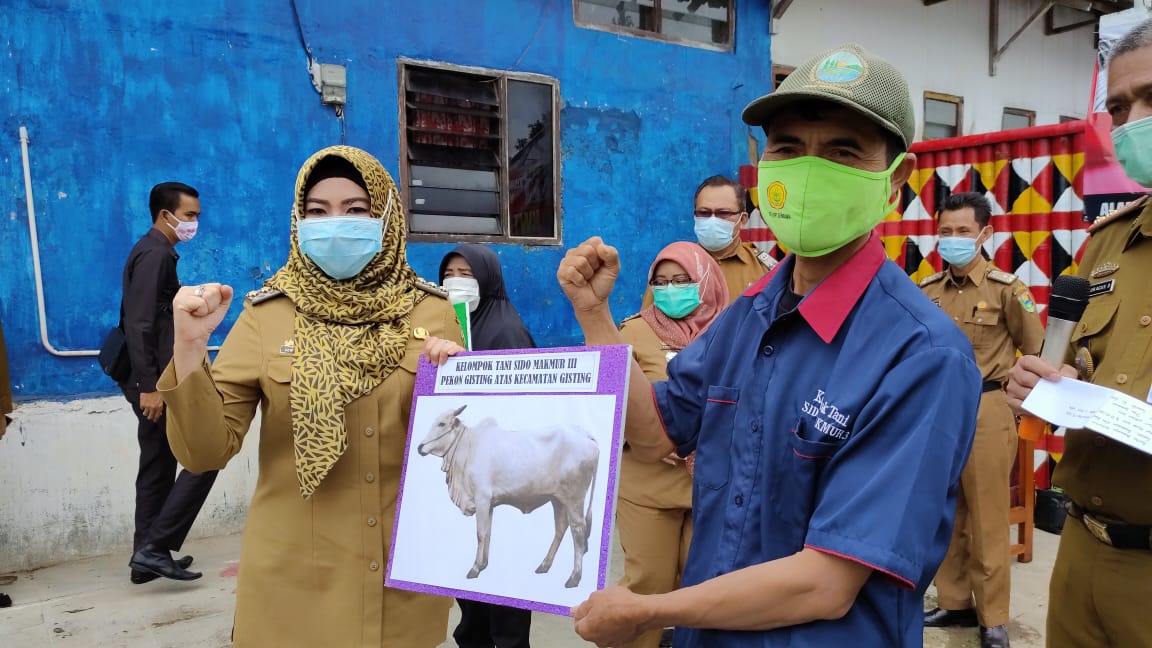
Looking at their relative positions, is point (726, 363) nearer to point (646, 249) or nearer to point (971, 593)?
point (971, 593)

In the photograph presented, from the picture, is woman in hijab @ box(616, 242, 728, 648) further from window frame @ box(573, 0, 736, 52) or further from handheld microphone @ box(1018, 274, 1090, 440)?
window frame @ box(573, 0, 736, 52)

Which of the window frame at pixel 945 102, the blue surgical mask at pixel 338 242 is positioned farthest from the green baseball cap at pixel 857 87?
the window frame at pixel 945 102

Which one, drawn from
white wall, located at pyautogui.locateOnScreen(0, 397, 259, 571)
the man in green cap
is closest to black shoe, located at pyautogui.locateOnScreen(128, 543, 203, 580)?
white wall, located at pyautogui.locateOnScreen(0, 397, 259, 571)

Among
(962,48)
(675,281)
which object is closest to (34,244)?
(675,281)

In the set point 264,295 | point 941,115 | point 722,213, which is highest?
point 941,115

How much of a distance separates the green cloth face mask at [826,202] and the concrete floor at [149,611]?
2.89m

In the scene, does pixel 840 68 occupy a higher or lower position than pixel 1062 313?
higher

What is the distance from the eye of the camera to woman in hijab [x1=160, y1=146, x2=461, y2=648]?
1879mm

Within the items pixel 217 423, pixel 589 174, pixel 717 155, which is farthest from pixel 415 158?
pixel 217 423

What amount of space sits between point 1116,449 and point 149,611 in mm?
4379

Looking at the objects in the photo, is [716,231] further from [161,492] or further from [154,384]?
[161,492]

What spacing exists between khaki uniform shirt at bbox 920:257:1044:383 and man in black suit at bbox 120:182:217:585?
4242mm

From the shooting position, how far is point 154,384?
4191 mm

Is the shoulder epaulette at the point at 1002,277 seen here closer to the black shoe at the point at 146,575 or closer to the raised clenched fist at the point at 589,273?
the raised clenched fist at the point at 589,273
